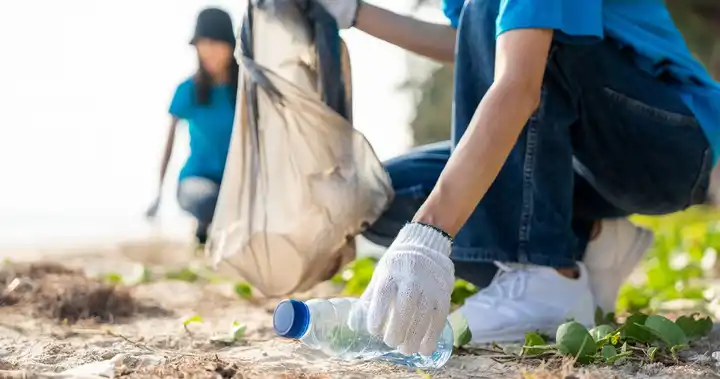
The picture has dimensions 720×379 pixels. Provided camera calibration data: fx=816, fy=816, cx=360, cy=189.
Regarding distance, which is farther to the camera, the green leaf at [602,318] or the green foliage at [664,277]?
the green foliage at [664,277]

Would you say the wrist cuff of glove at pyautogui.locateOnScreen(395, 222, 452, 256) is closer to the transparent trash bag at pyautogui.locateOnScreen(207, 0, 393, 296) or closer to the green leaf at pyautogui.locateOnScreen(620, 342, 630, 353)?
the green leaf at pyautogui.locateOnScreen(620, 342, 630, 353)

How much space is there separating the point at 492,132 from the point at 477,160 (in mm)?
46

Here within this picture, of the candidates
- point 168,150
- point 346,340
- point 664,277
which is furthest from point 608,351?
point 168,150

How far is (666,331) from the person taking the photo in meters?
1.17

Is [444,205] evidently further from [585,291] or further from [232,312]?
[232,312]

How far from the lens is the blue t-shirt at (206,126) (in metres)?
1.99

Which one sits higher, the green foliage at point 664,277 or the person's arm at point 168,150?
the person's arm at point 168,150

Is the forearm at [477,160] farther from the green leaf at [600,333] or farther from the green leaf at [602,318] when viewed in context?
the green leaf at [602,318]

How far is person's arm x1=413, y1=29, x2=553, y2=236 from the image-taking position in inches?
41.1

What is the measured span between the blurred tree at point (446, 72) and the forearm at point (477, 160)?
4367 mm

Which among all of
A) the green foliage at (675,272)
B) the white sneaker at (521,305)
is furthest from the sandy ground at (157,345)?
the green foliage at (675,272)

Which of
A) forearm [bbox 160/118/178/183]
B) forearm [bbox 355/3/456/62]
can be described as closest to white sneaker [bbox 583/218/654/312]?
forearm [bbox 355/3/456/62]

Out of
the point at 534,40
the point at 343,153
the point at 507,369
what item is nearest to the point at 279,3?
the point at 343,153

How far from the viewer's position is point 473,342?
1.31 metres
